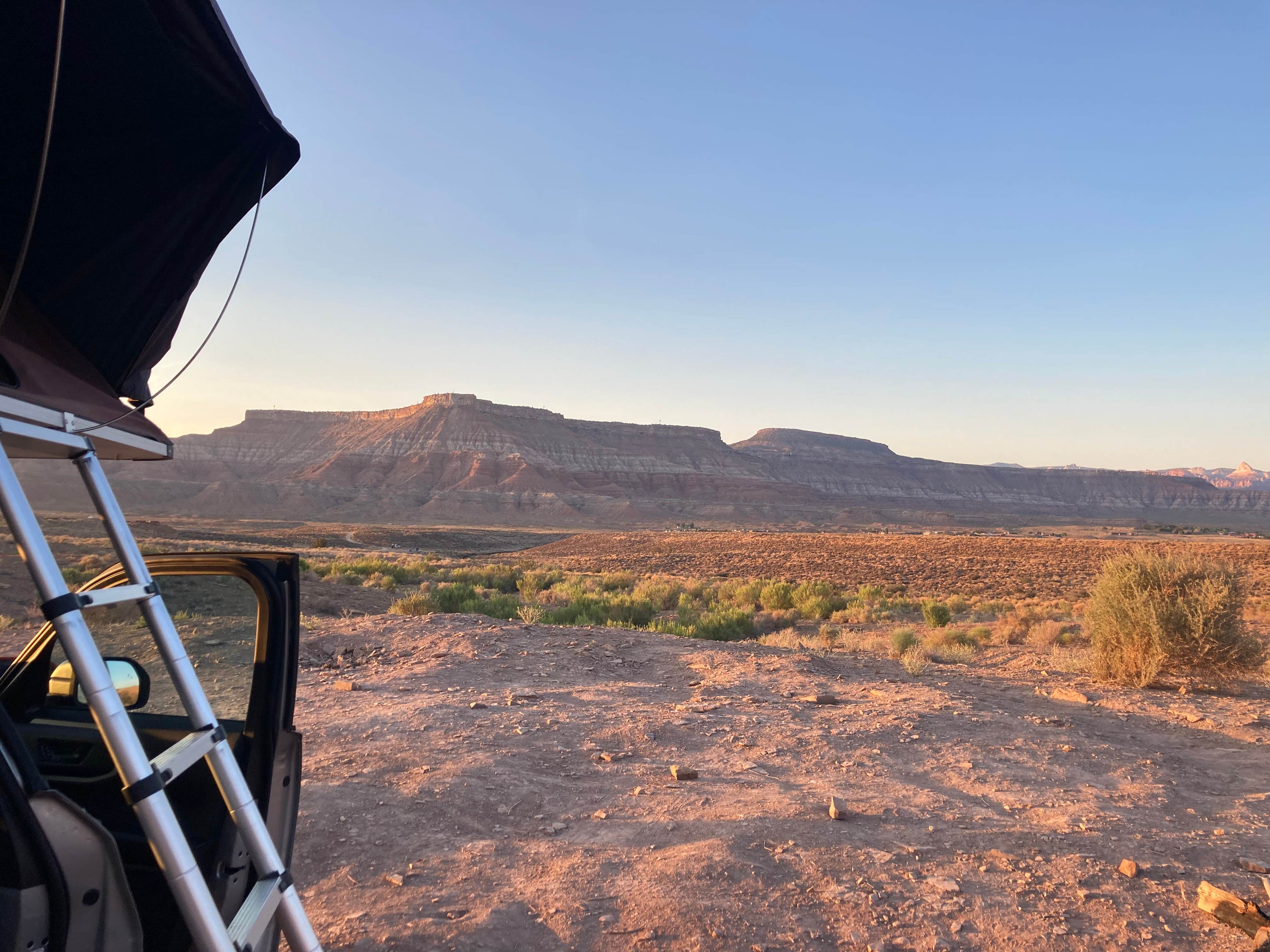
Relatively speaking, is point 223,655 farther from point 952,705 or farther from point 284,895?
point 952,705

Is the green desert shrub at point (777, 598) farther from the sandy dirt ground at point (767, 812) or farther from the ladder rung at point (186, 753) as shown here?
the ladder rung at point (186, 753)

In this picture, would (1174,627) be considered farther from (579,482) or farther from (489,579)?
(579,482)

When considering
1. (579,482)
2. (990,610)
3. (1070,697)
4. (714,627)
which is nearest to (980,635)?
(714,627)

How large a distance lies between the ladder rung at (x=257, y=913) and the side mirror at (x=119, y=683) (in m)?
0.82

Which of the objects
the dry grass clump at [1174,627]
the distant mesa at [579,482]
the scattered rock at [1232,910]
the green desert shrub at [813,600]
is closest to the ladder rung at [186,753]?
the scattered rock at [1232,910]

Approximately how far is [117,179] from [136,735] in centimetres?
179

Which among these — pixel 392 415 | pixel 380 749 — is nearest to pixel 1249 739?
pixel 380 749

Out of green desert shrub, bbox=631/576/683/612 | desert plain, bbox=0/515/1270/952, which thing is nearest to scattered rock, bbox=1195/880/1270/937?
desert plain, bbox=0/515/1270/952

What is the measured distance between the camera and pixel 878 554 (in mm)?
40812

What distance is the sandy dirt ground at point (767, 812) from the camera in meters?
3.64

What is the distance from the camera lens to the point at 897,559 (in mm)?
37844

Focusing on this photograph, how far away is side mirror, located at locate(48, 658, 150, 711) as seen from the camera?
8.64 ft

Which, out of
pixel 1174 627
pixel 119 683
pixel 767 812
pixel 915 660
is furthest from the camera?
pixel 915 660

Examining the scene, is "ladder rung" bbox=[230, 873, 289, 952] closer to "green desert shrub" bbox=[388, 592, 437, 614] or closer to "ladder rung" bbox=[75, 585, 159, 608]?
"ladder rung" bbox=[75, 585, 159, 608]
